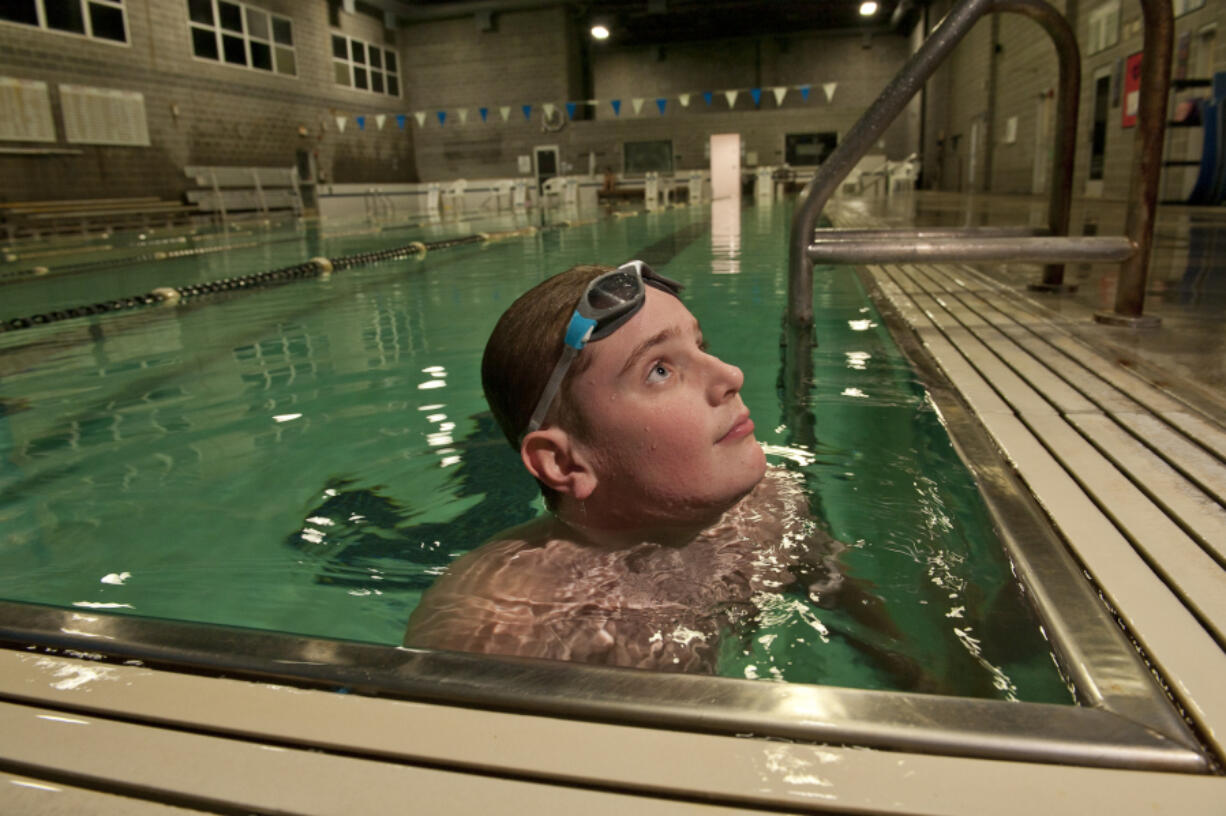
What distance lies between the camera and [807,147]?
3002cm

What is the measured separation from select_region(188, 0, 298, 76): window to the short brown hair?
891 inches

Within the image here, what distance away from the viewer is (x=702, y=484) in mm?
1355

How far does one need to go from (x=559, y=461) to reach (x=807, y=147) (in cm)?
3093

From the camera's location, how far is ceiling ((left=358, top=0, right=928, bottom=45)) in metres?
26.8

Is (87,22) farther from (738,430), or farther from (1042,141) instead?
(738,430)

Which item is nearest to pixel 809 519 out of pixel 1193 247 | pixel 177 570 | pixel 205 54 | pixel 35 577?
Answer: pixel 177 570

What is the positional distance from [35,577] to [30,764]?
1.26m

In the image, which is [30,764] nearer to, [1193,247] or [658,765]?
[658,765]

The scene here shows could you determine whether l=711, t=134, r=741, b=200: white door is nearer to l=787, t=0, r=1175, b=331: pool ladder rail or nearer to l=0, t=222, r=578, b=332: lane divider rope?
l=0, t=222, r=578, b=332: lane divider rope

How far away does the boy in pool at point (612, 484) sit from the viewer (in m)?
1.35

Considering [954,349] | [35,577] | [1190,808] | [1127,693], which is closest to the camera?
[1190,808]

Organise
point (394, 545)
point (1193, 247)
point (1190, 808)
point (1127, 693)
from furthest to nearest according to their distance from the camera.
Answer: point (1193, 247) < point (394, 545) < point (1127, 693) < point (1190, 808)

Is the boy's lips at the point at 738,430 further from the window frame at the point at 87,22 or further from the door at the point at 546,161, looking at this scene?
the door at the point at 546,161

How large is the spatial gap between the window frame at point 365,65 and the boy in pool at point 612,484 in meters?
27.3
